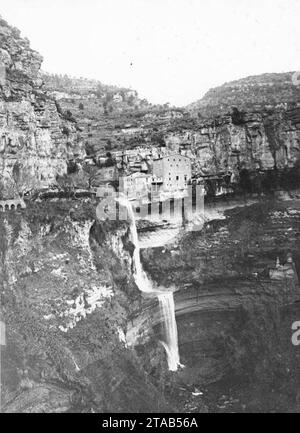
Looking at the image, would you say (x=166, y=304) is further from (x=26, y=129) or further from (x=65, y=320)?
(x=26, y=129)

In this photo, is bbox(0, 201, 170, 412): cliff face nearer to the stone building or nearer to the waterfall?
the waterfall

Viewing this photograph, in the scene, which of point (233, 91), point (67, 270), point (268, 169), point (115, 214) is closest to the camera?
point (67, 270)

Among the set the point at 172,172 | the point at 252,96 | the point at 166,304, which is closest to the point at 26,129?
the point at 172,172

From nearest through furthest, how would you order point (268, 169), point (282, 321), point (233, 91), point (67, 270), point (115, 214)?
point (67, 270) < point (282, 321) < point (115, 214) < point (268, 169) < point (233, 91)

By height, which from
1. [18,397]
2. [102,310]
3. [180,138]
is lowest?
[18,397]

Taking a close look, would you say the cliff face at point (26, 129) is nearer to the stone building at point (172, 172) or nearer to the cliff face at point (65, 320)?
the cliff face at point (65, 320)

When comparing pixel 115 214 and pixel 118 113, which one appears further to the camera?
pixel 118 113

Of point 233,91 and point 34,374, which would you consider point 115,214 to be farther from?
point 233,91

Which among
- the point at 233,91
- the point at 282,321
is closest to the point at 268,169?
the point at 282,321
